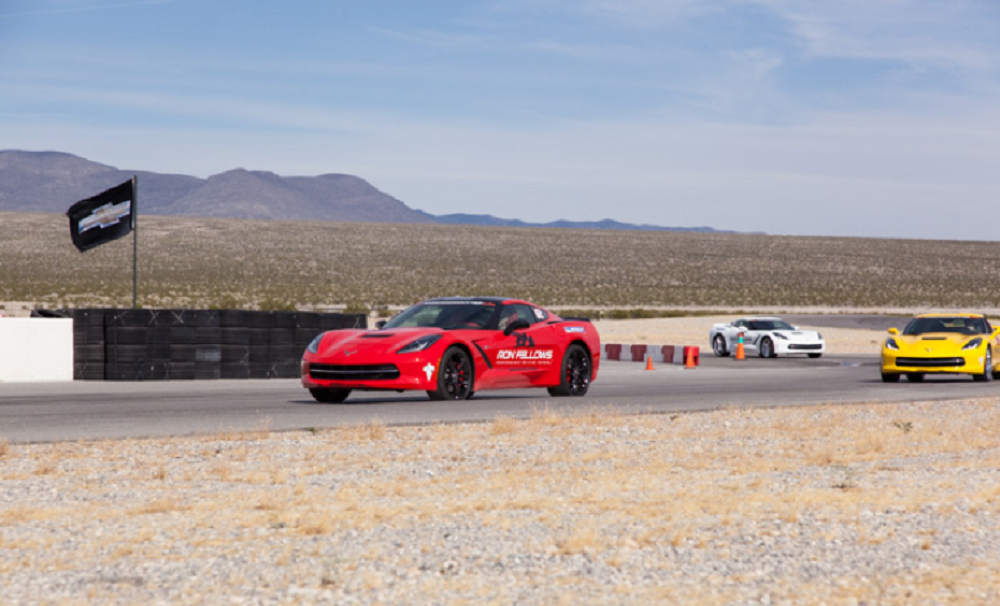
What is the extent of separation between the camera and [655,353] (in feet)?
117

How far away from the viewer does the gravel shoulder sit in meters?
5.67

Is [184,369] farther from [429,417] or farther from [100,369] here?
[429,417]

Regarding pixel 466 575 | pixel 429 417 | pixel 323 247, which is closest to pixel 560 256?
pixel 323 247

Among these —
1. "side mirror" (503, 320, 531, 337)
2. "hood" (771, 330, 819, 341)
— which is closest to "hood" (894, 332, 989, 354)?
"side mirror" (503, 320, 531, 337)

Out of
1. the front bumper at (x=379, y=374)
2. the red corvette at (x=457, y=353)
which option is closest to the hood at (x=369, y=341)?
the red corvette at (x=457, y=353)

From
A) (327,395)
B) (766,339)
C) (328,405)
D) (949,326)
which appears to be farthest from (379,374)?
(766,339)

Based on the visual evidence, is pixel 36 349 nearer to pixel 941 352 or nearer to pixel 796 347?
pixel 941 352

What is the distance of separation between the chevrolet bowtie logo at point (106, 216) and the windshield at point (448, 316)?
12.3 meters

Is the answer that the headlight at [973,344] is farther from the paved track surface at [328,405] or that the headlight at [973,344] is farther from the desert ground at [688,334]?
the desert ground at [688,334]

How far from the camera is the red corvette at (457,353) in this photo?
16.1 metres

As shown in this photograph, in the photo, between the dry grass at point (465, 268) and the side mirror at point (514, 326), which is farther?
the dry grass at point (465, 268)

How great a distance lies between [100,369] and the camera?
873 inches

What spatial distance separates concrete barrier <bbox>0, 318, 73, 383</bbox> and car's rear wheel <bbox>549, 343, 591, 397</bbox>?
8.63 m

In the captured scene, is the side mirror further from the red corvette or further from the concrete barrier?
the concrete barrier
